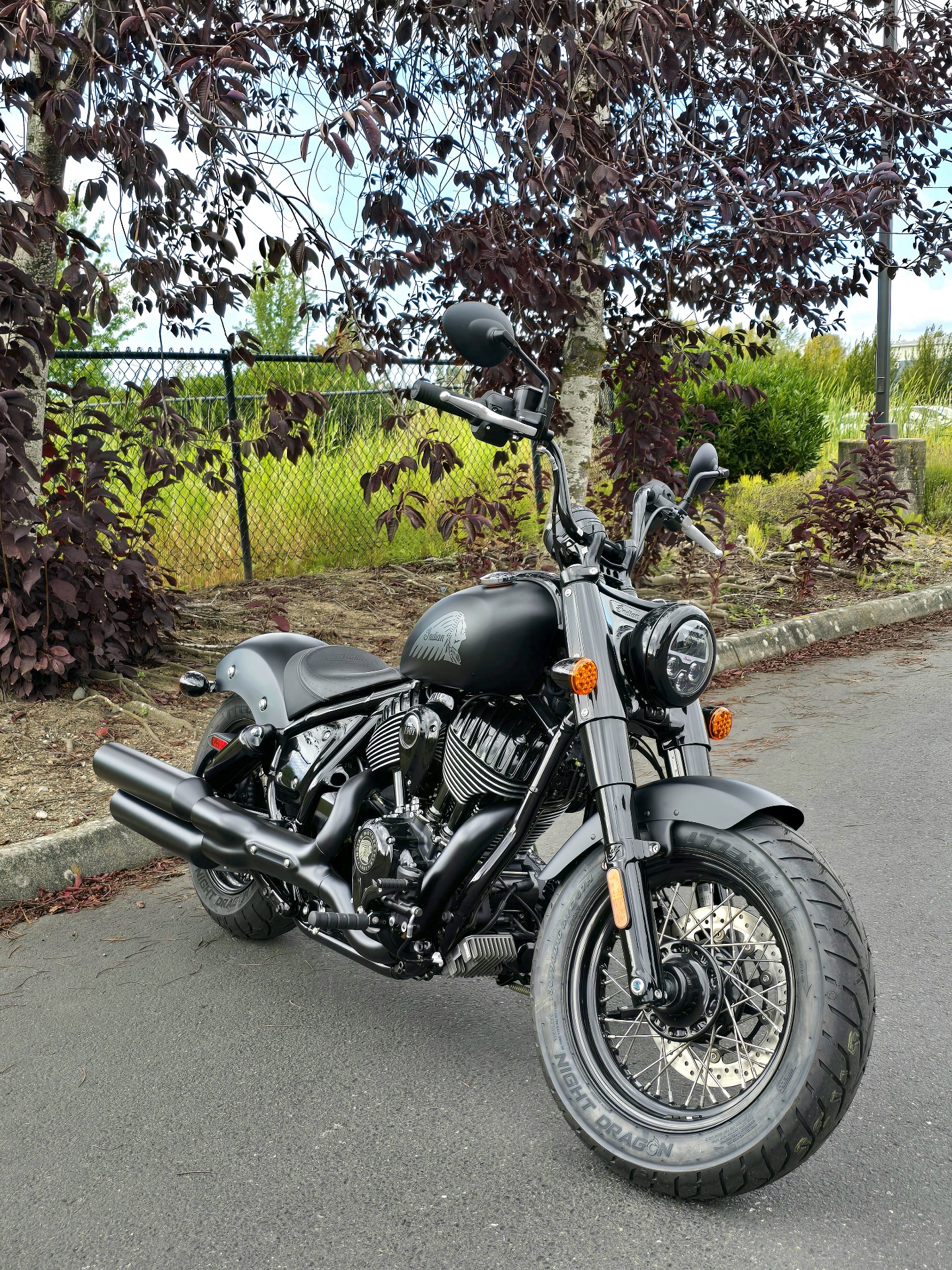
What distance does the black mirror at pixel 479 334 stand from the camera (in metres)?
2.45

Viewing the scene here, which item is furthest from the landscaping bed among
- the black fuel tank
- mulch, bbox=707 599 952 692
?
the black fuel tank

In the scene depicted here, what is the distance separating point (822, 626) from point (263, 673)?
6.04m

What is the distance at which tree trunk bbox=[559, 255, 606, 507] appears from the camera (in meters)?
7.51

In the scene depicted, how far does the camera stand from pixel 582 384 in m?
7.57

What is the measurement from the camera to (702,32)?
596 centimetres

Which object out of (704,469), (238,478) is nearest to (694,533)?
(704,469)

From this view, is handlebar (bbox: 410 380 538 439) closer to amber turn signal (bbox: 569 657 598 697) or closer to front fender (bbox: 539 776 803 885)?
amber turn signal (bbox: 569 657 598 697)

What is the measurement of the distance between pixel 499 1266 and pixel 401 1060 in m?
0.81

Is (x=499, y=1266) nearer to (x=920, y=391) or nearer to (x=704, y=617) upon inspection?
(x=704, y=617)

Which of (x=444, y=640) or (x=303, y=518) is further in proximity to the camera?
(x=303, y=518)

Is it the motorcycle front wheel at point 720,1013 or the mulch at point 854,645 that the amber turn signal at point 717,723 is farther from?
the mulch at point 854,645

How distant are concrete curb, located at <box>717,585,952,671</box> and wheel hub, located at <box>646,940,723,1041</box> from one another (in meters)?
4.93

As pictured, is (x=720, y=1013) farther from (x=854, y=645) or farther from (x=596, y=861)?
(x=854, y=645)

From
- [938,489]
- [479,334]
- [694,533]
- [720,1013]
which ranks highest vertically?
[479,334]
